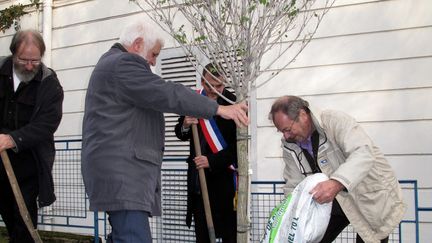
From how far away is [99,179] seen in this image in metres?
2.96

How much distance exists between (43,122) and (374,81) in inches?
122

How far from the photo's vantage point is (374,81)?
516 cm

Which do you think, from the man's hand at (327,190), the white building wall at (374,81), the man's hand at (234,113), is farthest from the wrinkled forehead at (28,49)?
the white building wall at (374,81)

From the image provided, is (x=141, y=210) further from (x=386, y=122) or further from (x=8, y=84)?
(x=386, y=122)

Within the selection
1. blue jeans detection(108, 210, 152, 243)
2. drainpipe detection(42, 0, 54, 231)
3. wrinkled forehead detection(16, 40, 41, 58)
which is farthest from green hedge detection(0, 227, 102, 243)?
blue jeans detection(108, 210, 152, 243)

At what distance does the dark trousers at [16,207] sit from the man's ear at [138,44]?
1330 millimetres

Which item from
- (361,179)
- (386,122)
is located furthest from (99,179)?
(386,122)

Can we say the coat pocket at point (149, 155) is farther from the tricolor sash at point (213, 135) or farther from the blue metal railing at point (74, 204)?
the blue metal railing at point (74, 204)


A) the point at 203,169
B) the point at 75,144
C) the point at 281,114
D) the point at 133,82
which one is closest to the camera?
the point at 133,82

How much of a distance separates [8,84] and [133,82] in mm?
1337

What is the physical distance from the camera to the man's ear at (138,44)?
10.4 ft

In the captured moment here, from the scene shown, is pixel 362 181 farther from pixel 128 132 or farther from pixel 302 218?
pixel 128 132

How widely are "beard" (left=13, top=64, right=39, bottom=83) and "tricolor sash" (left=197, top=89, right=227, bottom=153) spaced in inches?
53.8

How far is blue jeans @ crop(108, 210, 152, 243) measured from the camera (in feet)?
9.57
